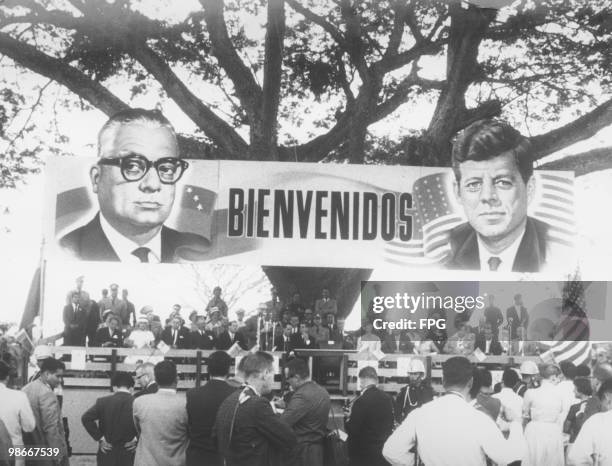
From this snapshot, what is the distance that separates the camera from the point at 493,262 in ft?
41.7

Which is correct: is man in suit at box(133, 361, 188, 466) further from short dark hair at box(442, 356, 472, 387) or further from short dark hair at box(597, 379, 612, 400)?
short dark hair at box(597, 379, 612, 400)

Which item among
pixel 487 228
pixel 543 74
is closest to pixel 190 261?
pixel 487 228

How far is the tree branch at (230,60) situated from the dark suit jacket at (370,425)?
7.36 metres

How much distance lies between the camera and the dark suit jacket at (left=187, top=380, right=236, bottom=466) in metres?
6.83

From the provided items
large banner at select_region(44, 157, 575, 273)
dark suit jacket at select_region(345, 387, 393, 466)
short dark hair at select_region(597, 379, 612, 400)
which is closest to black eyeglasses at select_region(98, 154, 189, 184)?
large banner at select_region(44, 157, 575, 273)

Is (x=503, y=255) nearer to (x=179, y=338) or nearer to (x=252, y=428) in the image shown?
(x=179, y=338)

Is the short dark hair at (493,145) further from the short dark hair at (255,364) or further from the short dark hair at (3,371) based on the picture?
the short dark hair at (3,371)

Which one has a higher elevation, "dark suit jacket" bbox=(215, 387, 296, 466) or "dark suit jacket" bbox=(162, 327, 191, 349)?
"dark suit jacket" bbox=(162, 327, 191, 349)

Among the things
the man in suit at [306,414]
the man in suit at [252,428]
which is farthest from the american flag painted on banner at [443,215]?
the man in suit at [252,428]

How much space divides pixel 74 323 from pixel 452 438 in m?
9.97

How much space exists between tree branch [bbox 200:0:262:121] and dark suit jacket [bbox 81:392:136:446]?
783 centimetres

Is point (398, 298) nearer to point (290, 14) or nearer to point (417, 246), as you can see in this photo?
point (417, 246)

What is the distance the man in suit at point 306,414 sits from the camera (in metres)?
7.57

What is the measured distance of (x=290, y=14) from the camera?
1471cm
